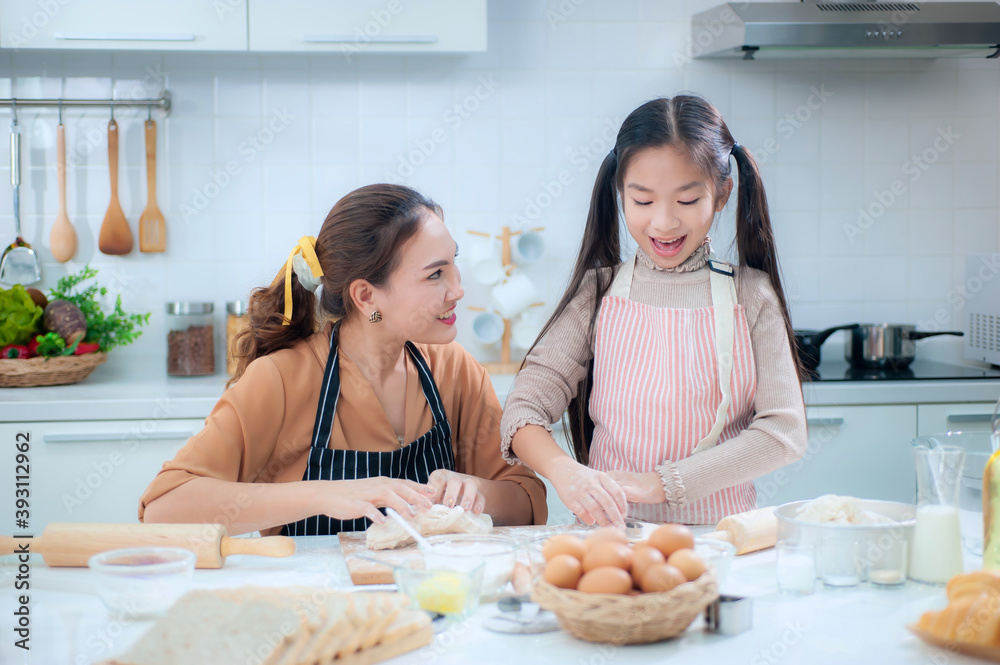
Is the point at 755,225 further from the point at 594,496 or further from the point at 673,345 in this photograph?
the point at 594,496

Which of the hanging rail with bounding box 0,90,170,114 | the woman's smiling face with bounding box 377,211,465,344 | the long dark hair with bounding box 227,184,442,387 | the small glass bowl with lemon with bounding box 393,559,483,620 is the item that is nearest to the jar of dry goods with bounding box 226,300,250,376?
the hanging rail with bounding box 0,90,170,114

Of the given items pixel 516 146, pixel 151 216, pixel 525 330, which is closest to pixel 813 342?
pixel 525 330

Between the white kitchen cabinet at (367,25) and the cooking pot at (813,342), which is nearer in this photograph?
the white kitchen cabinet at (367,25)

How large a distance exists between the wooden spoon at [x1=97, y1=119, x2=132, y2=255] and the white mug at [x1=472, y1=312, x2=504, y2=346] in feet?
3.64

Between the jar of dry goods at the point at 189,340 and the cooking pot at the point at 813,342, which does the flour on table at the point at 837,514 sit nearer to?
the cooking pot at the point at 813,342

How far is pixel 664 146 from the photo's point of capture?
55.2 inches

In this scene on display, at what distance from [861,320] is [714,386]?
66.3 inches

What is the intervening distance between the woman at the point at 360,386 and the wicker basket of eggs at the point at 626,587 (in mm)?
532

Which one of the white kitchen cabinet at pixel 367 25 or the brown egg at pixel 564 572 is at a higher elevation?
the white kitchen cabinet at pixel 367 25

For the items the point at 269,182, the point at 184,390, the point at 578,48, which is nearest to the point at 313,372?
the point at 184,390

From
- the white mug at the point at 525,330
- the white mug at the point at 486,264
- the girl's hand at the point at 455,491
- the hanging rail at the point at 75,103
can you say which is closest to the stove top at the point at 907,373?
the white mug at the point at 525,330

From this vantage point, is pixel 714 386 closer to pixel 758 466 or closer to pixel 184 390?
pixel 758 466

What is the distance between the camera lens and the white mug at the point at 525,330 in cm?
274

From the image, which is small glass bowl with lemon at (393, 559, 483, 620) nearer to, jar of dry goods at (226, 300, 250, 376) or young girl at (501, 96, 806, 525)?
young girl at (501, 96, 806, 525)
